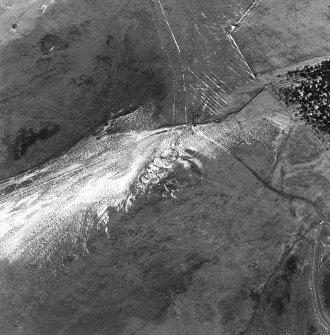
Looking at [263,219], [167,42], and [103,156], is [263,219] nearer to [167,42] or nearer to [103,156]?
[103,156]

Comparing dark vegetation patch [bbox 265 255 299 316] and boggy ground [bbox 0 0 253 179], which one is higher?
boggy ground [bbox 0 0 253 179]

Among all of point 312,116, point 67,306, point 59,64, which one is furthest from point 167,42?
point 67,306

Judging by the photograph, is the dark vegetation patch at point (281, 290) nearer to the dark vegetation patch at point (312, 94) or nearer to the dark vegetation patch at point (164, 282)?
the dark vegetation patch at point (164, 282)

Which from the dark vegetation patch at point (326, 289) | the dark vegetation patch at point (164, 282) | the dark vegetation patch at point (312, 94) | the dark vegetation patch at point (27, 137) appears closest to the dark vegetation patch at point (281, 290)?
the dark vegetation patch at point (326, 289)

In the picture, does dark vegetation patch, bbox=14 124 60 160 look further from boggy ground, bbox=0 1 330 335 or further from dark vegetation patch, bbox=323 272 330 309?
dark vegetation patch, bbox=323 272 330 309

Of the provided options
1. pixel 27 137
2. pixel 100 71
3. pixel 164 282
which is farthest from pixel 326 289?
pixel 27 137

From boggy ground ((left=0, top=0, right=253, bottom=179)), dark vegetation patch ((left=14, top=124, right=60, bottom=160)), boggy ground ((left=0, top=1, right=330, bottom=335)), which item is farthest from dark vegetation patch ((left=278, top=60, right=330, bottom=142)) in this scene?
dark vegetation patch ((left=14, top=124, right=60, bottom=160))
